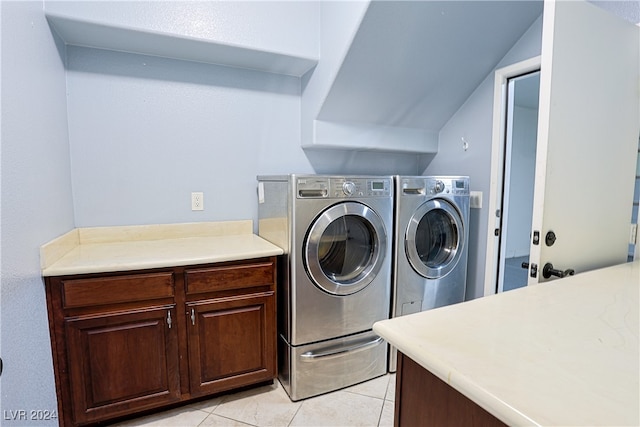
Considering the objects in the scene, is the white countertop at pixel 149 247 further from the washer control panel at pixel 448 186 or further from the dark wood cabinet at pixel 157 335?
the washer control panel at pixel 448 186

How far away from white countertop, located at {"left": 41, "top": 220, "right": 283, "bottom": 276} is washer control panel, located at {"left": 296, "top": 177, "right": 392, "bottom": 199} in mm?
386

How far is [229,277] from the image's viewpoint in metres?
1.76

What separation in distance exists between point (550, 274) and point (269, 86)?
2027mm

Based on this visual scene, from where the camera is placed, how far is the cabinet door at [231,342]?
1742 mm

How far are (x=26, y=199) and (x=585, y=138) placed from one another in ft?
7.43

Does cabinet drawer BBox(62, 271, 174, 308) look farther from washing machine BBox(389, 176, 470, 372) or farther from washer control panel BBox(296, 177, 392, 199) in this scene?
washing machine BBox(389, 176, 470, 372)

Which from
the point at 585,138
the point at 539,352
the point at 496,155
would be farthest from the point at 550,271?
the point at 496,155

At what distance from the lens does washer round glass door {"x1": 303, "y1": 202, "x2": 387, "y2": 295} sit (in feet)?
6.01

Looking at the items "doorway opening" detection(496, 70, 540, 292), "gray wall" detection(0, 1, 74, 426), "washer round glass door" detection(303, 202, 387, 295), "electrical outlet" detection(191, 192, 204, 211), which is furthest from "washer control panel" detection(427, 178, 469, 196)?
"doorway opening" detection(496, 70, 540, 292)

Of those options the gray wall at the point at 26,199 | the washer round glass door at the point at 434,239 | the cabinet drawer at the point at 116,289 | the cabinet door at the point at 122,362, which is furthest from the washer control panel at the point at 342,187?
the gray wall at the point at 26,199

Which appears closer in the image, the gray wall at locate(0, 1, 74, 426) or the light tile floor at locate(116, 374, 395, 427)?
the gray wall at locate(0, 1, 74, 426)

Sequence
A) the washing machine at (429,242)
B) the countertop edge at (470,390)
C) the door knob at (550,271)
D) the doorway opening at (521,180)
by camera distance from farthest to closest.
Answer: the doorway opening at (521,180) < the washing machine at (429,242) < the door knob at (550,271) < the countertop edge at (470,390)

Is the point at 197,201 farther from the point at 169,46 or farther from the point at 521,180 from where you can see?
the point at 521,180

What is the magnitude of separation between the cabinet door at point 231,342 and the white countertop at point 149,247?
0.83 ft
